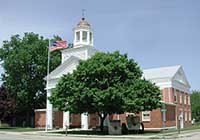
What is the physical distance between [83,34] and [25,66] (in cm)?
1483

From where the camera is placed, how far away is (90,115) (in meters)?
52.9

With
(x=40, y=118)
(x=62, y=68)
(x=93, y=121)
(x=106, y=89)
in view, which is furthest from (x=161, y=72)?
(x=106, y=89)

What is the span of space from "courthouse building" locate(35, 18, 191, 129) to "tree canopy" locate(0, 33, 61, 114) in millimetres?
6576

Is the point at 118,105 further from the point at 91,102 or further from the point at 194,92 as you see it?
the point at 194,92

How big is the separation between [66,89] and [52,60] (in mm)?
29087

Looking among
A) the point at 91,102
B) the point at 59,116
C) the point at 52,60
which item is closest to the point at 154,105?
the point at 91,102

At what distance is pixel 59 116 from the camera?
57.6 metres

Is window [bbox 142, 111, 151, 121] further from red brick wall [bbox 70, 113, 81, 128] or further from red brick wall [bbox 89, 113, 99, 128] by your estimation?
red brick wall [bbox 70, 113, 81, 128]

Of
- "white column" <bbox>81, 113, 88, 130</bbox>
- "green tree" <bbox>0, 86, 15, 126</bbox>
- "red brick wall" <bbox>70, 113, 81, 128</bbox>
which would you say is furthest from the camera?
"green tree" <bbox>0, 86, 15, 126</bbox>

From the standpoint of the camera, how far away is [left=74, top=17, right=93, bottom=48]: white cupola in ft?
183

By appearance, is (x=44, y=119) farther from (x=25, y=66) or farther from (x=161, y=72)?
(x=161, y=72)

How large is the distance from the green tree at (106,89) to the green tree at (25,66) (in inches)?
1024

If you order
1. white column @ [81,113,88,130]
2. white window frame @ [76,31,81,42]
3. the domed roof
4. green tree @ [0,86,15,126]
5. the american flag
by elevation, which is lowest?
white column @ [81,113,88,130]

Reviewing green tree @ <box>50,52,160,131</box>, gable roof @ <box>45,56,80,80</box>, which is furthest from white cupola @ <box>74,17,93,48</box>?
green tree @ <box>50,52,160,131</box>
